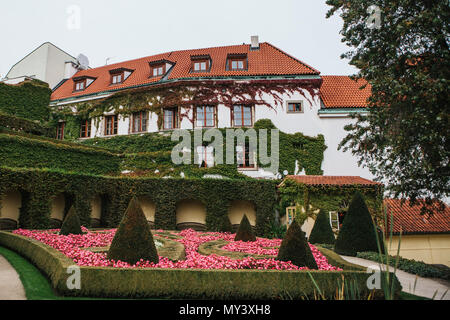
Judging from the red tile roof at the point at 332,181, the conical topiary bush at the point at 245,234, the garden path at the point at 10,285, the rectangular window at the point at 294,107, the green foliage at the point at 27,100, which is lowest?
the garden path at the point at 10,285

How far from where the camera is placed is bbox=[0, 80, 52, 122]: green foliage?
25766 millimetres

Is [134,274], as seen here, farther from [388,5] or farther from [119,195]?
[119,195]

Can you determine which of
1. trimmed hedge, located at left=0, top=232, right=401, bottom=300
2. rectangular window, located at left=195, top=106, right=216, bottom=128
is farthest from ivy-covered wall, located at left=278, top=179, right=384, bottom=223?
trimmed hedge, located at left=0, top=232, right=401, bottom=300

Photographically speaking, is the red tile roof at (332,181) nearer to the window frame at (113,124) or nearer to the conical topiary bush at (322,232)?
the conical topiary bush at (322,232)

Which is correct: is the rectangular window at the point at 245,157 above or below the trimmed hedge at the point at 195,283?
above

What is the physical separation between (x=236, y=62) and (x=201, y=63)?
300 centimetres

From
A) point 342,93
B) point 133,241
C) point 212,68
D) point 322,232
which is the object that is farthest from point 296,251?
point 342,93

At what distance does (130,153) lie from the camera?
24.7 metres

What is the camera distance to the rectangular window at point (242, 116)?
78.5 feet

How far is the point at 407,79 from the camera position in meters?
9.80

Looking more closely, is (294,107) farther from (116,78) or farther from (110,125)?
(116,78)

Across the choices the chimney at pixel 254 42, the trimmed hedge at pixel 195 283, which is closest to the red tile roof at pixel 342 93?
the chimney at pixel 254 42

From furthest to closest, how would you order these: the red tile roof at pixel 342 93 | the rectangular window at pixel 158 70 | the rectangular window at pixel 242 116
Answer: the rectangular window at pixel 158 70, the red tile roof at pixel 342 93, the rectangular window at pixel 242 116

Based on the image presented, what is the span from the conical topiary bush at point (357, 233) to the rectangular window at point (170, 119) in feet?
49.8
